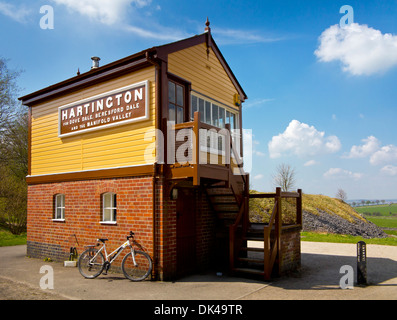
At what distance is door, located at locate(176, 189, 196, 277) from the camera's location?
980 centimetres

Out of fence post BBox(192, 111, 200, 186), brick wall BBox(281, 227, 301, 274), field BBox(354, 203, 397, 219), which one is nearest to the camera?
fence post BBox(192, 111, 200, 186)

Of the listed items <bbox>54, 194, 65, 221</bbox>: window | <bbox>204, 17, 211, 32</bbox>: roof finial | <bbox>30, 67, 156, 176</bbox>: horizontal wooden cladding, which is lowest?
<bbox>54, 194, 65, 221</bbox>: window

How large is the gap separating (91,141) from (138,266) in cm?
439

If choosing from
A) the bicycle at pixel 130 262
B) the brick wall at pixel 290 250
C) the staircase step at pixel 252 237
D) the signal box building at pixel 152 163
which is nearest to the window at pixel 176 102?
→ the signal box building at pixel 152 163

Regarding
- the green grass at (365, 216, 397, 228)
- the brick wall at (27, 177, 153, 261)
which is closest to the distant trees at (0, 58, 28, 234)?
the brick wall at (27, 177, 153, 261)

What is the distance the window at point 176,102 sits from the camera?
9.84 m

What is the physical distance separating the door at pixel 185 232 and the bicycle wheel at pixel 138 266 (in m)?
1.04

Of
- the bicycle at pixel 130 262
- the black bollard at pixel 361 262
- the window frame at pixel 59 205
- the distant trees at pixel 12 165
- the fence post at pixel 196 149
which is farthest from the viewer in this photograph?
the distant trees at pixel 12 165

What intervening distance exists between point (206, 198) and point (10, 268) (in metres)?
6.73

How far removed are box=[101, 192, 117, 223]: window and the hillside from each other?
51.2 ft

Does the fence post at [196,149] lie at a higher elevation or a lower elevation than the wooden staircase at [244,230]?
higher

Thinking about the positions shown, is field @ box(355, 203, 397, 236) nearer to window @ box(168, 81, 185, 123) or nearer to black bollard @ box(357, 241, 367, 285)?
black bollard @ box(357, 241, 367, 285)

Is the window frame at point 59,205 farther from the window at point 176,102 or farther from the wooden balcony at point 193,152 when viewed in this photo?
the window at point 176,102
